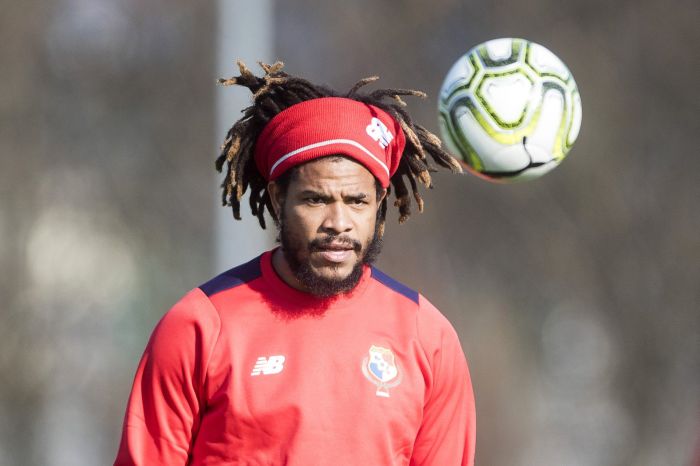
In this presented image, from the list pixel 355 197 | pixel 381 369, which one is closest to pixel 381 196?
pixel 355 197

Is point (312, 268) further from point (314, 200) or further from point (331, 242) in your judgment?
point (314, 200)

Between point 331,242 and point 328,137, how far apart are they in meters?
0.33

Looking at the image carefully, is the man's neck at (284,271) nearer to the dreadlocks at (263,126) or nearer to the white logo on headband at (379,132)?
the dreadlocks at (263,126)

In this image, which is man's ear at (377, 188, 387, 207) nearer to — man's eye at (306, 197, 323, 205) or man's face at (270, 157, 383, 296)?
man's face at (270, 157, 383, 296)

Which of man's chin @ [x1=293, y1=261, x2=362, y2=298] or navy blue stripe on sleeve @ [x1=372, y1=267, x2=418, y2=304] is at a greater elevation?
man's chin @ [x1=293, y1=261, x2=362, y2=298]

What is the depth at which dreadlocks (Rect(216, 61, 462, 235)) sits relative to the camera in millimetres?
4172

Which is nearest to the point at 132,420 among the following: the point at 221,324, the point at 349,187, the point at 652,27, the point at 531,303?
the point at 221,324

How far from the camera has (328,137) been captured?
155 inches

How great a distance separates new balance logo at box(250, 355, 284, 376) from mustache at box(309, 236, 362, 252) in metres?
0.36

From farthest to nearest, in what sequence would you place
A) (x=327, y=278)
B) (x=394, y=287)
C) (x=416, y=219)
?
(x=416, y=219) < (x=394, y=287) < (x=327, y=278)

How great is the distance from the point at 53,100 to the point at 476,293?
146 inches

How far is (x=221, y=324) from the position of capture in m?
3.88

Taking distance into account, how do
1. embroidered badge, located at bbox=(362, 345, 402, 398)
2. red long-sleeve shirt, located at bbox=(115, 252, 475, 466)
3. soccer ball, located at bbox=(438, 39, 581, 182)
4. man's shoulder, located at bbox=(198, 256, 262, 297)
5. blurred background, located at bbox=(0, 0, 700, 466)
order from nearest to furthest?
red long-sleeve shirt, located at bbox=(115, 252, 475, 466)
embroidered badge, located at bbox=(362, 345, 402, 398)
man's shoulder, located at bbox=(198, 256, 262, 297)
soccer ball, located at bbox=(438, 39, 581, 182)
blurred background, located at bbox=(0, 0, 700, 466)

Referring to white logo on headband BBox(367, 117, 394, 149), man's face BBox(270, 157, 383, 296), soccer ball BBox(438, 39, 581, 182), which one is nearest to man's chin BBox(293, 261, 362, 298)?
man's face BBox(270, 157, 383, 296)
